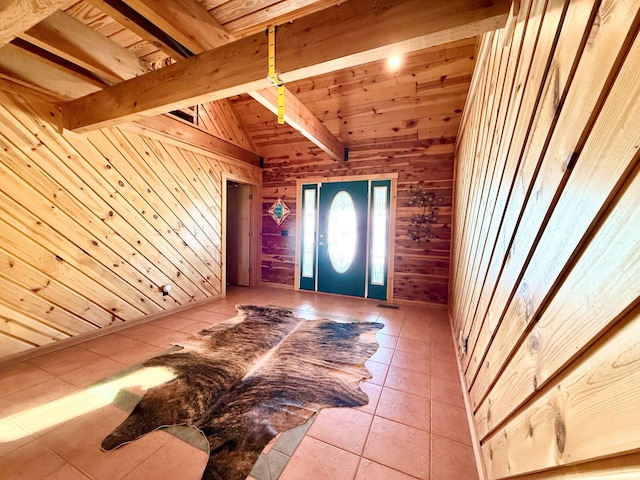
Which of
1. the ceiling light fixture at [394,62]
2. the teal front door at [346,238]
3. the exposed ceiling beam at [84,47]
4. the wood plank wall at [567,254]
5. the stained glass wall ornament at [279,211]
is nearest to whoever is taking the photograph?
the wood plank wall at [567,254]

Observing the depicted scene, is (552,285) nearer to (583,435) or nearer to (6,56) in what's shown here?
(583,435)

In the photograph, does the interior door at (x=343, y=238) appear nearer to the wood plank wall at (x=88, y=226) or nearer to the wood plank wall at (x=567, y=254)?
the wood plank wall at (x=88, y=226)

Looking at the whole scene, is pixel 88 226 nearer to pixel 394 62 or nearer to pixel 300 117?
pixel 300 117

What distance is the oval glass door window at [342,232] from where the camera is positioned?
439 centimetres

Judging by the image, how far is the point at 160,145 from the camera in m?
3.26

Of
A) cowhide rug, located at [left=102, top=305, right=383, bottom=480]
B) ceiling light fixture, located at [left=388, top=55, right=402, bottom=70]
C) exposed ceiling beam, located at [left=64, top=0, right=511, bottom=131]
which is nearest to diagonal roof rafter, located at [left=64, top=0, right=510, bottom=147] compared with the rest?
exposed ceiling beam, located at [left=64, top=0, right=511, bottom=131]

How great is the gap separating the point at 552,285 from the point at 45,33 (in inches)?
128

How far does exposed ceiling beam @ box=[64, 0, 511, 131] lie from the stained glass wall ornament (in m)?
2.95

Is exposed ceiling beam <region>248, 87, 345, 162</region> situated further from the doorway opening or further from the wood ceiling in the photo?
the doorway opening

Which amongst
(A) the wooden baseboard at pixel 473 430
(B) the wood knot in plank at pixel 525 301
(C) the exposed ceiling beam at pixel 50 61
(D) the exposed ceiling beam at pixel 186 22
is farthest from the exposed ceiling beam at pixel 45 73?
(A) the wooden baseboard at pixel 473 430

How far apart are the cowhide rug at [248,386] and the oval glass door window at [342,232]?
1.61 metres

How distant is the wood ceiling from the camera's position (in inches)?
50.5

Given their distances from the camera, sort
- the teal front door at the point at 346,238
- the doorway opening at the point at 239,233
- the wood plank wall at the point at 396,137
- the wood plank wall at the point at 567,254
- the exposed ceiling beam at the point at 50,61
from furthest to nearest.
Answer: the doorway opening at the point at 239,233, the teal front door at the point at 346,238, the wood plank wall at the point at 396,137, the exposed ceiling beam at the point at 50,61, the wood plank wall at the point at 567,254

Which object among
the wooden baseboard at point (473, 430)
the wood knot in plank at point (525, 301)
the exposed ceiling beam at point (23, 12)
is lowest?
the wooden baseboard at point (473, 430)
